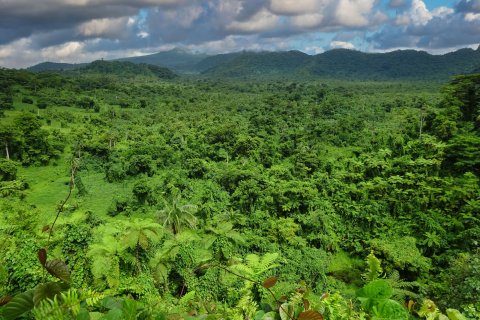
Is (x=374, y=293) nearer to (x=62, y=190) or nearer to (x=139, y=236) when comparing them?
(x=139, y=236)

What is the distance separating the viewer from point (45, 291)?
2.28 m

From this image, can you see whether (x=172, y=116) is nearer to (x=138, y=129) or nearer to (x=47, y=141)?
(x=138, y=129)

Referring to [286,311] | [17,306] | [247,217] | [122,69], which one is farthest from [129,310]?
[122,69]

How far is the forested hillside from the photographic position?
319cm

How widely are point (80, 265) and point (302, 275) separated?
15.6m

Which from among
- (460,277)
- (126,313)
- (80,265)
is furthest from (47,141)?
(126,313)

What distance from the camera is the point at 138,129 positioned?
183ft

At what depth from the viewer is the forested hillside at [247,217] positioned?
10.5 ft

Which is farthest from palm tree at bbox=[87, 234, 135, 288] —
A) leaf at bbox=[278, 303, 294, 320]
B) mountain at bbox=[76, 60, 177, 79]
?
mountain at bbox=[76, 60, 177, 79]

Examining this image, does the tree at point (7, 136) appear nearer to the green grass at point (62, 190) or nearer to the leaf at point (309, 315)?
the green grass at point (62, 190)

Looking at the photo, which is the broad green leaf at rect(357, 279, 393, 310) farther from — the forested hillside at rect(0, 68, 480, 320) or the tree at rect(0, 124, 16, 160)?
the tree at rect(0, 124, 16, 160)

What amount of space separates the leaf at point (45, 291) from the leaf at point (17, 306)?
7 centimetres

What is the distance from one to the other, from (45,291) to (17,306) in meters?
0.18

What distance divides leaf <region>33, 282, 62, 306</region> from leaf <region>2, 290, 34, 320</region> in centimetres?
7
